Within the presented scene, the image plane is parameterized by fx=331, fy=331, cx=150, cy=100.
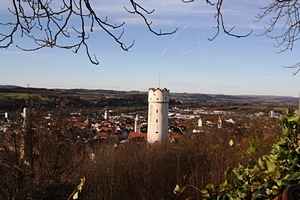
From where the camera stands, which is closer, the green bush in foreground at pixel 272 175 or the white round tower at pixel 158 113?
the green bush in foreground at pixel 272 175

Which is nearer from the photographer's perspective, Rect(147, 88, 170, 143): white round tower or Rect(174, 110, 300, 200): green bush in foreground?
Rect(174, 110, 300, 200): green bush in foreground

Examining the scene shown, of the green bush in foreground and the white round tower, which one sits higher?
the green bush in foreground

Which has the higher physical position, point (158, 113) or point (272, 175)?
point (272, 175)

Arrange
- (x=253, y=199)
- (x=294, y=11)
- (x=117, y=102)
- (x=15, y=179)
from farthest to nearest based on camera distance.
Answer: (x=117, y=102) → (x=15, y=179) → (x=294, y=11) → (x=253, y=199)

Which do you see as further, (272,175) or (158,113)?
(158,113)

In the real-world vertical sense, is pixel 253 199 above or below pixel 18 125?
above

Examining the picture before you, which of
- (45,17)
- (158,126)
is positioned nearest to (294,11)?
(45,17)

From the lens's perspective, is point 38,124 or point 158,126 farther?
point 158,126

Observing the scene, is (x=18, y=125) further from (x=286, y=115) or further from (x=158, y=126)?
(x=158, y=126)

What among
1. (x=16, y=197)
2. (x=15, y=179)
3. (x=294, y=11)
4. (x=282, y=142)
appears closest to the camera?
(x=282, y=142)

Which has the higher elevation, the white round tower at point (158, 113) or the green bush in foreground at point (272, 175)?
the green bush in foreground at point (272, 175)
